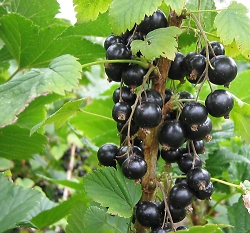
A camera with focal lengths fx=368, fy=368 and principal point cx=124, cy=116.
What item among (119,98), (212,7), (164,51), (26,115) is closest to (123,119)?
(119,98)

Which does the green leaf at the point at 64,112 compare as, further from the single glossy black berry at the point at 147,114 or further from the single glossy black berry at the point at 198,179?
the single glossy black berry at the point at 198,179

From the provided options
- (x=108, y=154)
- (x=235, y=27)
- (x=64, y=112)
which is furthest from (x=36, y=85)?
(x=235, y=27)

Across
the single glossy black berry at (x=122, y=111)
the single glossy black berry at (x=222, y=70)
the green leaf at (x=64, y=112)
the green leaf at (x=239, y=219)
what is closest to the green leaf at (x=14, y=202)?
the green leaf at (x=64, y=112)

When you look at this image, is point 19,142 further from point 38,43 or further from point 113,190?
point 113,190

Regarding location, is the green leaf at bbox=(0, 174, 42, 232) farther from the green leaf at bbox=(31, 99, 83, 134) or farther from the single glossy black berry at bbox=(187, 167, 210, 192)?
the single glossy black berry at bbox=(187, 167, 210, 192)

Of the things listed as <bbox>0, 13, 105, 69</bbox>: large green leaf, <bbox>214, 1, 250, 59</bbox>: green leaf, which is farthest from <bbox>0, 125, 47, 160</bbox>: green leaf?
<bbox>214, 1, 250, 59</bbox>: green leaf
